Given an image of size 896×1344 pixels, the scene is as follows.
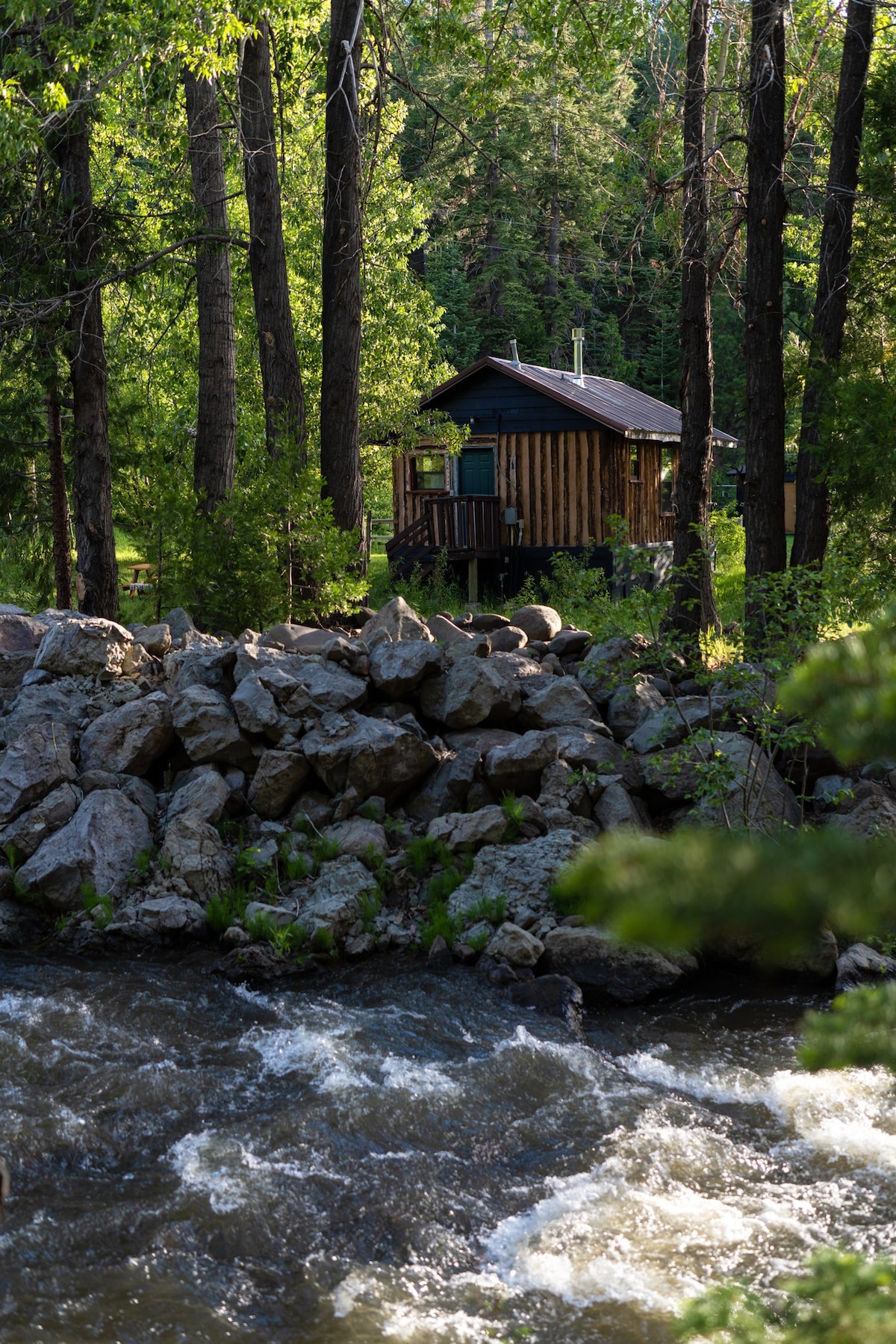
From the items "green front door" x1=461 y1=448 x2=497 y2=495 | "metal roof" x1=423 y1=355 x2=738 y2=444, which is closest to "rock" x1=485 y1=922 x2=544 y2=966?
"metal roof" x1=423 y1=355 x2=738 y2=444

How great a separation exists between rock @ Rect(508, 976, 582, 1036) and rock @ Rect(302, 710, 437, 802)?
2417 mm

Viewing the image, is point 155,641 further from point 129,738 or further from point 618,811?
point 618,811


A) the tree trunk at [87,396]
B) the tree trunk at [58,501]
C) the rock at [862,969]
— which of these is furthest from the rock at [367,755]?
the tree trunk at [58,501]

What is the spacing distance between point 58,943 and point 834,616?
6233 millimetres

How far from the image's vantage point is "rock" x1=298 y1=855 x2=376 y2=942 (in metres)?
8.67

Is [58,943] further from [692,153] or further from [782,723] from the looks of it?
[692,153]

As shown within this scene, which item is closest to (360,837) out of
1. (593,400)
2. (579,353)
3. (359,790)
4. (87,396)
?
(359,790)

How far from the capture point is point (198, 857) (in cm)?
909

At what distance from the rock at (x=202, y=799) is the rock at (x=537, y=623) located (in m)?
4.12

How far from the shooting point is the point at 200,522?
1270 centimetres

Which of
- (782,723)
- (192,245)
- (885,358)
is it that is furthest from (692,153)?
(782,723)

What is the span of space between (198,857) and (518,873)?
8.17 feet

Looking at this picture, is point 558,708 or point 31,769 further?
point 558,708

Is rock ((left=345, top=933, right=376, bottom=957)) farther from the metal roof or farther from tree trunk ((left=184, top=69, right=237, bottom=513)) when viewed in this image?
the metal roof
